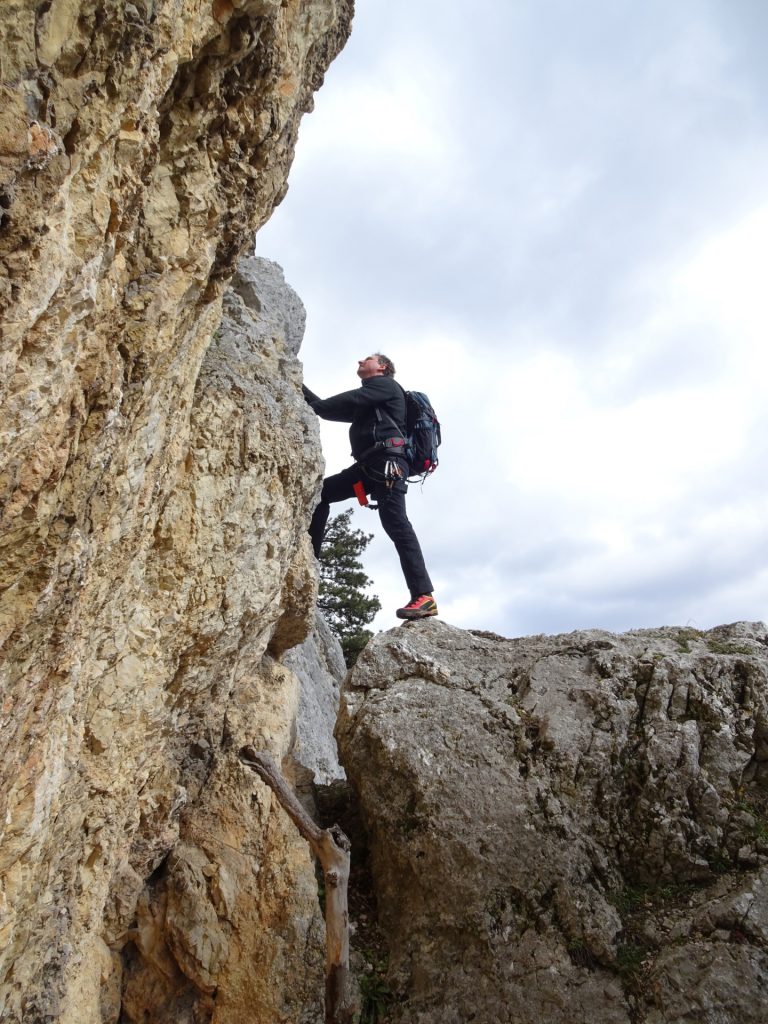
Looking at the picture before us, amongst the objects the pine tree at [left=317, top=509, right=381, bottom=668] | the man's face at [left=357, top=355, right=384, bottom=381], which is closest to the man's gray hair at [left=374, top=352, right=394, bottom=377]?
the man's face at [left=357, top=355, right=384, bottom=381]

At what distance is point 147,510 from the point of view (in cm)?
597

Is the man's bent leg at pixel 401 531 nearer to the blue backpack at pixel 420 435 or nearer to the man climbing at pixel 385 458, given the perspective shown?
the man climbing at pixel 385 458

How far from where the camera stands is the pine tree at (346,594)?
25.9 metres

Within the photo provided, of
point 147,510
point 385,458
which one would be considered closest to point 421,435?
point 385,458

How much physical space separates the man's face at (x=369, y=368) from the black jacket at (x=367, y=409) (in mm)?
352

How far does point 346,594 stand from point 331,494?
15955 mm

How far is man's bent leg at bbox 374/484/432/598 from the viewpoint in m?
10.4

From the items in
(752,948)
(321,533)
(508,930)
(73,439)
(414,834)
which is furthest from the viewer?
(321,533)

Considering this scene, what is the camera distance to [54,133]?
10.5 feet

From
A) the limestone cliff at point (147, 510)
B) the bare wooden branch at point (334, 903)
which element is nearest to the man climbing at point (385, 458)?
the limestone cliff at point (147, 510)

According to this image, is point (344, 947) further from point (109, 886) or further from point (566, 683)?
point (566, 683)

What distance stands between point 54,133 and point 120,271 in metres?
1.26

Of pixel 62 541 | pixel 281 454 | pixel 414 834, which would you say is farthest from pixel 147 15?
pixel 414 834

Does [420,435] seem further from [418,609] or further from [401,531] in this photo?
[418,609]
